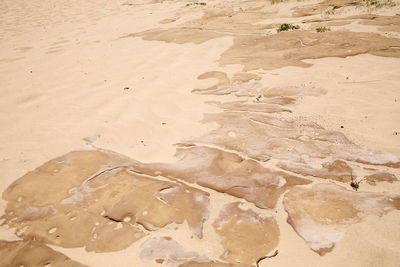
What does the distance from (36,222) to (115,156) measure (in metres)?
0.77

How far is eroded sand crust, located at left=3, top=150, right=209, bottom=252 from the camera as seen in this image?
1643 mm

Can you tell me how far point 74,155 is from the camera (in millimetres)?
2363

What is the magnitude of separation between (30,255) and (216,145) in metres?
1.52

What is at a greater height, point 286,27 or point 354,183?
point 286,27

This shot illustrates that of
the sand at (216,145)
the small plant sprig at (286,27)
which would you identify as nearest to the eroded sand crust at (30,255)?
the sand at (216,145)

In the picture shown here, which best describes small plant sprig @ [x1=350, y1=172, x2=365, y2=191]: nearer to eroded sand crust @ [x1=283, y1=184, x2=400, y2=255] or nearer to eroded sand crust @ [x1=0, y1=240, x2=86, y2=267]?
eroded sand crust @ [x1=283, y1=184, x2=400, y2=255]

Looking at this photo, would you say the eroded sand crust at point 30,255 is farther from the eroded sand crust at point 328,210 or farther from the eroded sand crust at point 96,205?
the eroded sand crust at point 328,210

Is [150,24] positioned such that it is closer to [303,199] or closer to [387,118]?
[387,118]

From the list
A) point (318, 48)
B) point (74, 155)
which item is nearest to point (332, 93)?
point (318, 48)

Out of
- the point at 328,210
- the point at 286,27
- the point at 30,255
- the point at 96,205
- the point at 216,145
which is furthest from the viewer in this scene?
the point at 286,27

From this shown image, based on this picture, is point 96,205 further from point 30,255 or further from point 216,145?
point 216,145

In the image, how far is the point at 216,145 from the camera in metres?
2.38

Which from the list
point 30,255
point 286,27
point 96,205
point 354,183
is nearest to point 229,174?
point 354,183

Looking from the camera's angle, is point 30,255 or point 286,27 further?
point 286,27
